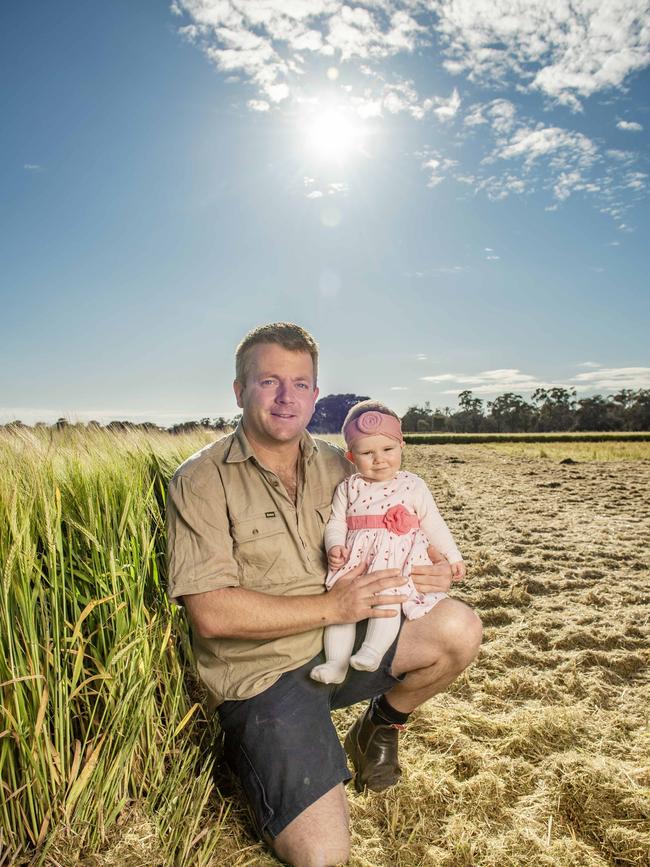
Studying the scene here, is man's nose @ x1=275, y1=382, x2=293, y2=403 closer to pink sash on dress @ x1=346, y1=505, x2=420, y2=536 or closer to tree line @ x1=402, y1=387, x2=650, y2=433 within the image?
pink sash on dress @ x1=346, y1=505, x2=420, y2=536

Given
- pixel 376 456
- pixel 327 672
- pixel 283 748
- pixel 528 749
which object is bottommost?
pixel 528 749

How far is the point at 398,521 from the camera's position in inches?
105

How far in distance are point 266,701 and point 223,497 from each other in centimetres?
80

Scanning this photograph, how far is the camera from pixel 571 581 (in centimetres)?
574

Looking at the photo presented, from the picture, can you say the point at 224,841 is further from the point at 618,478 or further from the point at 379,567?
the point at 618,478

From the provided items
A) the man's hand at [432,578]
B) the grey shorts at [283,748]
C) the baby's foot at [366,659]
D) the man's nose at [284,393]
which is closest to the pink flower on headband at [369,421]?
the man's nose at [284,393]

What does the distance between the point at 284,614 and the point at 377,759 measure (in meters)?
0.91

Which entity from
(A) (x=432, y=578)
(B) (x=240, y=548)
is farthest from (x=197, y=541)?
(A) (x=432, y=578)

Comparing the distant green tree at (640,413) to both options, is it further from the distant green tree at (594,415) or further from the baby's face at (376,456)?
the baby's face at (376,456)

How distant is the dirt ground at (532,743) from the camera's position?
238cm

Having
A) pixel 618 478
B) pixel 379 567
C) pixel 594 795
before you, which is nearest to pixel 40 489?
pixel 379 567

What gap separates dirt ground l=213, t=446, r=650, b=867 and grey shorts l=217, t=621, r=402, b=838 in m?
0.19

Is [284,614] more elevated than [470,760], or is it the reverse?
[284,614]

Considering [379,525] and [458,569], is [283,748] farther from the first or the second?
[458,569]
